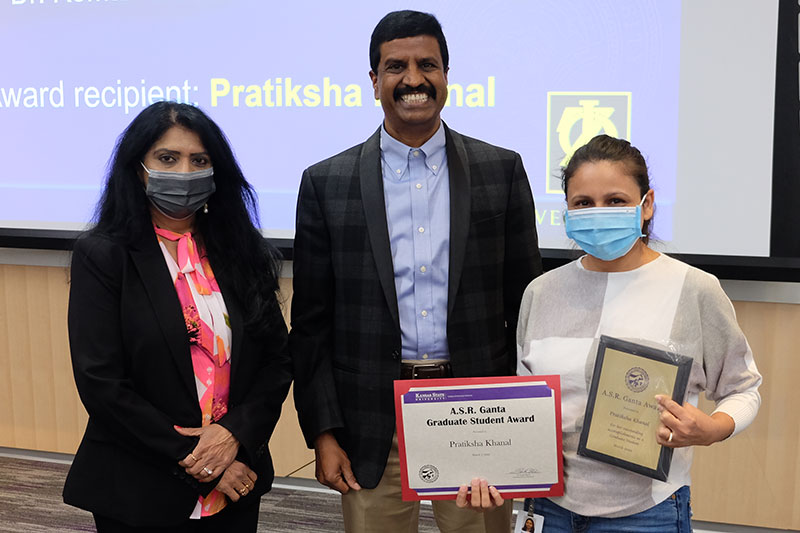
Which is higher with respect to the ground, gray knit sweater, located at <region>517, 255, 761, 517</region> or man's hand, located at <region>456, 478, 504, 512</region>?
gray knit sweater, located at <region>517, 255, 761, 517</region>

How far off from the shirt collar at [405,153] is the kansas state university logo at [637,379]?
0.75m

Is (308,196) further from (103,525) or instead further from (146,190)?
(103,525)

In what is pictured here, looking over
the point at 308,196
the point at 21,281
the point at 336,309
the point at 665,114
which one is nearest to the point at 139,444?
the point at 336,309

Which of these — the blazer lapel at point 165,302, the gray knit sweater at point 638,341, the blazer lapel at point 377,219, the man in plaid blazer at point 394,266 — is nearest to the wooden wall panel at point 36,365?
the blazer lapel at point 165,302

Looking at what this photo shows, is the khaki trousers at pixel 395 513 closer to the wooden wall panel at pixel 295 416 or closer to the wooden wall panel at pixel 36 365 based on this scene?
the wooden wall panel at pixel 295 416

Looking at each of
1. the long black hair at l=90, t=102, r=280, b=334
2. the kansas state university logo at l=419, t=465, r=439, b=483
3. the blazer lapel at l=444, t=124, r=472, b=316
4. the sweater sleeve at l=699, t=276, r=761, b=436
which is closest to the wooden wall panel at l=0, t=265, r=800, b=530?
the long black hair at l=90, t=102, r=280, b=334

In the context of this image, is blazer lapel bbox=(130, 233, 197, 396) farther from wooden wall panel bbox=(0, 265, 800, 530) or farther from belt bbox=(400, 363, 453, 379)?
wooden wall panel bbox=(0, 265, 800, 530)

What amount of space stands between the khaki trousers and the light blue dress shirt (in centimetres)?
30

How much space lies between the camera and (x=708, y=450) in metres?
3.19

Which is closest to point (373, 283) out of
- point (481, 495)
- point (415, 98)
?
point (415, 98)

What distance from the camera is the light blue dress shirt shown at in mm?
1824

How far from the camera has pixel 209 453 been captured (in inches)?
68.7

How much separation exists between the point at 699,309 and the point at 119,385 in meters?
1.24

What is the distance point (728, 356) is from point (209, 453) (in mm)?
1148
